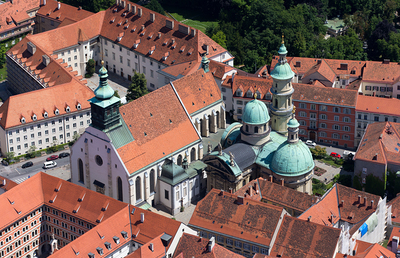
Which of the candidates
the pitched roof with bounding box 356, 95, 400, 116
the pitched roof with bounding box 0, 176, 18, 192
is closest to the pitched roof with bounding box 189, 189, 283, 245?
the pitched roof with bounding box 0, 176, 18, 192

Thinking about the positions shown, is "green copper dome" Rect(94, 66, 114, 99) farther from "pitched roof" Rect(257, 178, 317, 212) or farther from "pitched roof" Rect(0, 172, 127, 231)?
"pitched roof" Rect(257, 178, 317, 212)

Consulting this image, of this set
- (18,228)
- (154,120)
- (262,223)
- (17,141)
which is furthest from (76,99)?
(262,223)

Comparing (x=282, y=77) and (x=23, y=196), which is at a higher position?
(x=282, y=77)

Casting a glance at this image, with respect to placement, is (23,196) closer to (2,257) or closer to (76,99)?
(2,257)

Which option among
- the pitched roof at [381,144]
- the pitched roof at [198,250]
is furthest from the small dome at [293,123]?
the pitched roof at [198,250]

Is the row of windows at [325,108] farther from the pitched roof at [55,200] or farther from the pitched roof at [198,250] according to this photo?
the pitched roof at [198,250]

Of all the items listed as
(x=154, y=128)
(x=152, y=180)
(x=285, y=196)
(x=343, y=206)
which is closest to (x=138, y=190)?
(x=152, y=180)
